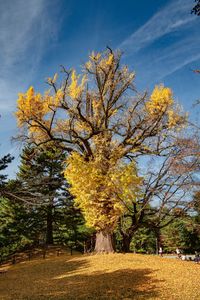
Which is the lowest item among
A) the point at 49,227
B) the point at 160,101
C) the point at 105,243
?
the point at 105,243

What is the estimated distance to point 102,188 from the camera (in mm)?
19219

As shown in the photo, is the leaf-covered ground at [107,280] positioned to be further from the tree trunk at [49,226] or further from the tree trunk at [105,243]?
the tree trunk at [49,226]

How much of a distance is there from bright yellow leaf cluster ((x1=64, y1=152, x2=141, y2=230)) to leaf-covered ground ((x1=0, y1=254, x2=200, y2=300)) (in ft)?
8.12

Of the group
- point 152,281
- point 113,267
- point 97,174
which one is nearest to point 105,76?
point 97,174

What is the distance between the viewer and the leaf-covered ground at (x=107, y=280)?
11.0 metres

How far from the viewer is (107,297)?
34.9ft

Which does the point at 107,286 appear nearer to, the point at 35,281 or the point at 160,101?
the point at 35,281

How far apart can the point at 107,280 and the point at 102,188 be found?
22.2 feet

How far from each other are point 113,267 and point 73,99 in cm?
996

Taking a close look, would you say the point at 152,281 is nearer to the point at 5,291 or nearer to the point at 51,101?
the point at 5,291

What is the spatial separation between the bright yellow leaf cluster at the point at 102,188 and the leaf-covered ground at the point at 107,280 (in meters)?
2.48

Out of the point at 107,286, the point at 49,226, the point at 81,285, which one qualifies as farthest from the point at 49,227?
the point at 107,286

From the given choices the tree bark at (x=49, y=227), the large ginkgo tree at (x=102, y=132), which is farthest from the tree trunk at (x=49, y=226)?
the large ginkgo tree at (x=102, y=132)

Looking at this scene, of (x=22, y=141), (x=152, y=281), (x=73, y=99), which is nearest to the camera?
(x=152, y=281)
